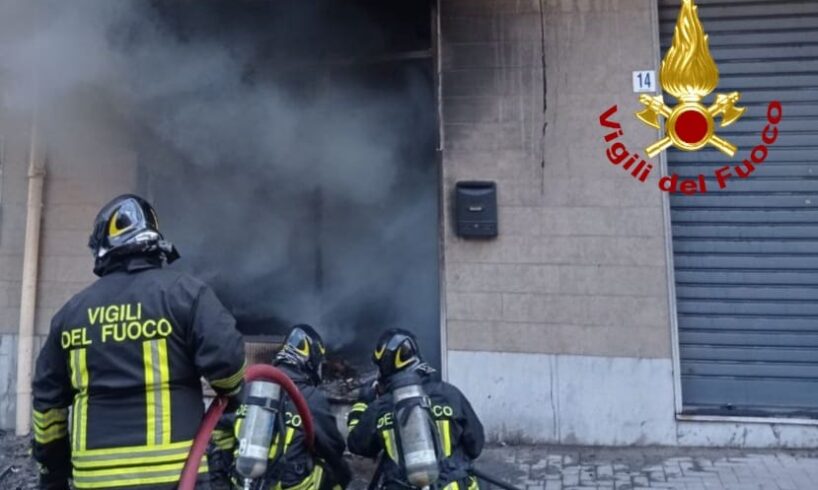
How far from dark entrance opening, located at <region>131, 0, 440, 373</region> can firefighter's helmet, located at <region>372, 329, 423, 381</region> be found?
2.86m

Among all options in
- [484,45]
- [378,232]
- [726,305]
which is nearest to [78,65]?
[378,232]

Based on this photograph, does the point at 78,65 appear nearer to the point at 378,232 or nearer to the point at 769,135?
the point at 378,232

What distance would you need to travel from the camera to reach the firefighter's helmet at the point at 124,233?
2.94m

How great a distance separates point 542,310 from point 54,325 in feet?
12.5

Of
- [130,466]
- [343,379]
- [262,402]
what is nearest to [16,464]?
[343,379]

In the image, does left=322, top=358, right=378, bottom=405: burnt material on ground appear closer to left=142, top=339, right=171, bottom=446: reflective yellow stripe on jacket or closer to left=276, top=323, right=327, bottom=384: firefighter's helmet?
left=276, top=323, right=327, bottom=384: firefighter's helmet

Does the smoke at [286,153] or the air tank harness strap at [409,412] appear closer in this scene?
the air tank harness strap at [409,412]

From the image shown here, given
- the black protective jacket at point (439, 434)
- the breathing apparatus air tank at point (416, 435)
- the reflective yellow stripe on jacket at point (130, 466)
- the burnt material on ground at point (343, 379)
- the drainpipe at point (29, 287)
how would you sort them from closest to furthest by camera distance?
the reflective yellow stripe on jacket at point (130, 466)
the breathing apparatus air tank at point (416, 435)
the black protective jacket at point (439, 434)
the burnt material on ground at point (343, 379)
the drainpipe at point (29, 287)

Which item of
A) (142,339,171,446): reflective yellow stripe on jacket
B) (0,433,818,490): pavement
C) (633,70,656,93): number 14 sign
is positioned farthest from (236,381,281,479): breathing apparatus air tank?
(633,70,656,93): number 14 sign

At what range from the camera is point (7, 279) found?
6570 mm

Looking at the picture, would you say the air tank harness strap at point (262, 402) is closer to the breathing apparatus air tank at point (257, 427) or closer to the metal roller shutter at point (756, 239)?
the breathing apparatus air tank at point (257, 427)

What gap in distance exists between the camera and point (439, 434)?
11.9ft

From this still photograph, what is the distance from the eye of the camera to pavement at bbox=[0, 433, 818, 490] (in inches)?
201

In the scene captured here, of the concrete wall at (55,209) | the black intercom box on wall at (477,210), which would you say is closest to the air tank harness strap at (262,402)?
the black intercom box on wall at (477,210)
